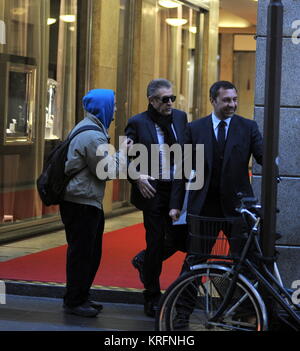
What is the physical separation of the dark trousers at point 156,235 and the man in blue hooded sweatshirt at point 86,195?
40cm

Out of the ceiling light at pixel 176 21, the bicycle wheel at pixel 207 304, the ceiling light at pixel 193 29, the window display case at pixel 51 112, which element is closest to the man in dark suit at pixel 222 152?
the bicycle wheel at pixel 207 304

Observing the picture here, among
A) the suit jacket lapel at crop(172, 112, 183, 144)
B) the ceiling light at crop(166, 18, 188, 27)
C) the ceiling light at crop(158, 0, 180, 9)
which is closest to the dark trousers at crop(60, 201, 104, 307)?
the suit jacket lapel at crop(172, 112, 183, 144)

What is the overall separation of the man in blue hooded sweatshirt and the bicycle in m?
1.44

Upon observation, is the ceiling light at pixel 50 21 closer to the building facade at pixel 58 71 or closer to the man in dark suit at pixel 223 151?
the building facade at pixel 58 71

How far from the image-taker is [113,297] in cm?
732

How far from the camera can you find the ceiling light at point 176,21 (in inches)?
592

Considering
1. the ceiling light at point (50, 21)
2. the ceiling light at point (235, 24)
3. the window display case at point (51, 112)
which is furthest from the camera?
the ceiling light at point (235, 24)

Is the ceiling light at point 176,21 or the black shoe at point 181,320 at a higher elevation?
the ceiling light at point 176,21

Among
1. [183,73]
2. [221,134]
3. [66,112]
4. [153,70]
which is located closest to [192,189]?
[221,134]

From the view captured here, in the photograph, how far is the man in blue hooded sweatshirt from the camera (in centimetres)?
649

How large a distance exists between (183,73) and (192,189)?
10326 millimetres

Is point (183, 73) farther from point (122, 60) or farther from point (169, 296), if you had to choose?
point (169, 296)

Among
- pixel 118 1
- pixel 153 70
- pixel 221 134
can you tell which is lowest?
pixel 221 134

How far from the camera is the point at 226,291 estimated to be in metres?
5.08
